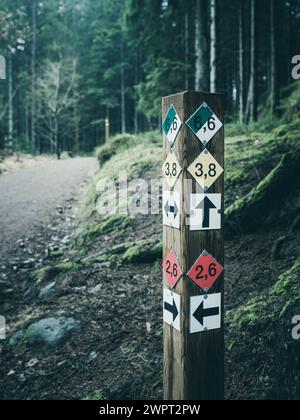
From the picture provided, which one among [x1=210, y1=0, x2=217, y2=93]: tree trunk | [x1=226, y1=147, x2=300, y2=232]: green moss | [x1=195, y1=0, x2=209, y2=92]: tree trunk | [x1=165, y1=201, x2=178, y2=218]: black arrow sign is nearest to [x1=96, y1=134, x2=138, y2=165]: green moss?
[x1=195, y1=0, x2=209, y2=92]: tree trunk

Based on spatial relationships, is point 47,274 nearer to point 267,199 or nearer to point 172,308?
point 267,199

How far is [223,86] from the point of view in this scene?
2431 centimetres

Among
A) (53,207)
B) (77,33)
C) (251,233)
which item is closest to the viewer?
(251,233)

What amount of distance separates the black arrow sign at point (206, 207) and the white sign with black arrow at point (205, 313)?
493 mm

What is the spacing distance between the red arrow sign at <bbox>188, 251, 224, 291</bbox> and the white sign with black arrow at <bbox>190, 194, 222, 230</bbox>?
0.19 m

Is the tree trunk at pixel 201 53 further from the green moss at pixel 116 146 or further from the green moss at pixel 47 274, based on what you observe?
the green moss at pixel 47 274

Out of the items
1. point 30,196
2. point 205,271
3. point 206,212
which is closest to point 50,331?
point 205,271

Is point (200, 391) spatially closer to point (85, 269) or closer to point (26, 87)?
point (85, 269)

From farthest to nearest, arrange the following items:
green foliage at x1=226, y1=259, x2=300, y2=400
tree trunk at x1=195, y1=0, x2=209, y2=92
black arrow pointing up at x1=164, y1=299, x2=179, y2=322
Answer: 1. tree trunk at x1=195, y1=0, x2=209, y2=92
2. green foliage at x1=226, y1=259, x2=300, y2=400
3. black arrow pointing up at x1=164, y1=299, x2=179, y2=322

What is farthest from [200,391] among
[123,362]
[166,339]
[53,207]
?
[53,207]

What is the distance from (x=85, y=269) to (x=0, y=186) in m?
9.12

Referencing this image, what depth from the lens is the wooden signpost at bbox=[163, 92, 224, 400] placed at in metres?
2.33

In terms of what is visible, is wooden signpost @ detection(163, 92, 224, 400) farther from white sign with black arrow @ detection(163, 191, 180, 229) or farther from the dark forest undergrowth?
the dark forest undergrowth

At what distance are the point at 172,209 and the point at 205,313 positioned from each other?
73 cm
